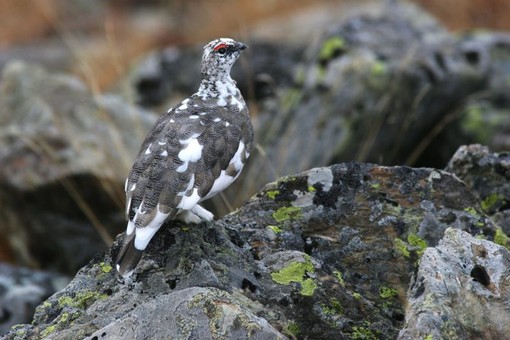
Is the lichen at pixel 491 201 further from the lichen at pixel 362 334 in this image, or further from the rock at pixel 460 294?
the lichen at pixel 362 334

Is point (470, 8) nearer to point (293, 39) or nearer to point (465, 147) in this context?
point (293, 39)

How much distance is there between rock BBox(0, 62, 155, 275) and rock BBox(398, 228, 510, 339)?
451cm

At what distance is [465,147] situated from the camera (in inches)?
205

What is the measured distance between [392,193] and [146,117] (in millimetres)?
4931

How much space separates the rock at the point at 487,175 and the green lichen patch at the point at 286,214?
3.45 ft

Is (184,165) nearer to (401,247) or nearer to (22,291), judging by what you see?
(401,247)

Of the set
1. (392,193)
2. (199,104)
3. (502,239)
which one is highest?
(199,104)

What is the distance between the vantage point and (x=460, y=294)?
3525mm

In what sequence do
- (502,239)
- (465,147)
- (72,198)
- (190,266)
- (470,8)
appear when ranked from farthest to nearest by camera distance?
(470,8) → (72,198) → (465,147) → (502,239) → (190,266)

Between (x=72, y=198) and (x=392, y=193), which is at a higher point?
(x=392, y=193)

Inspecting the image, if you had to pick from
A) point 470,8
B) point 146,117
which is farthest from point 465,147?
point 470,8

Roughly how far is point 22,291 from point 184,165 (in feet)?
10.5

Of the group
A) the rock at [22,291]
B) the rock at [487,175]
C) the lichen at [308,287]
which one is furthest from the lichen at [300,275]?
the rock at [22,291]

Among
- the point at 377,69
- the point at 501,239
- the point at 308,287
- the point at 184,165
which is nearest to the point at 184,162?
the point at 184,165
